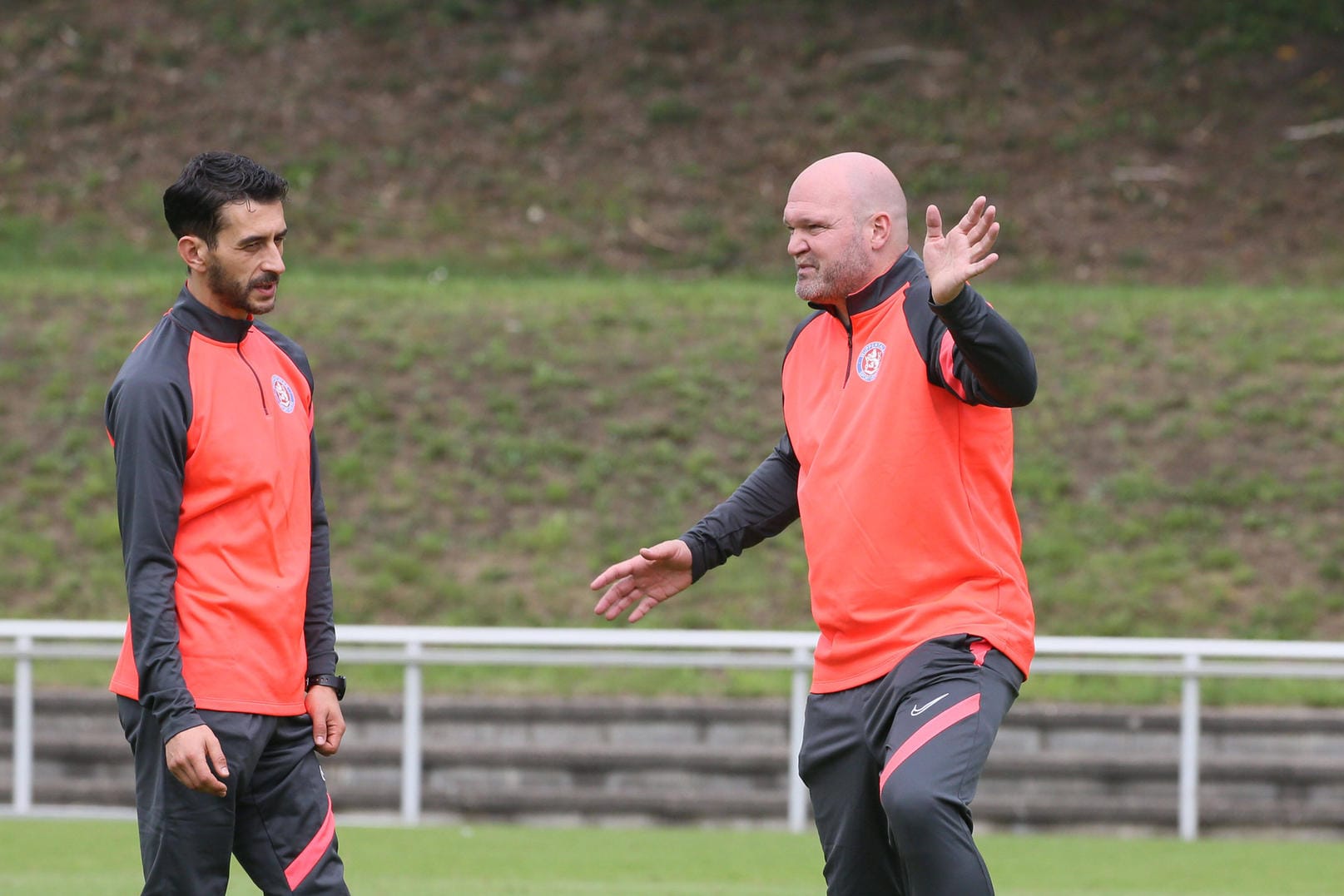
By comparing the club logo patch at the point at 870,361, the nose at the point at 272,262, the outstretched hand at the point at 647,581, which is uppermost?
the nose at the point at 272,262

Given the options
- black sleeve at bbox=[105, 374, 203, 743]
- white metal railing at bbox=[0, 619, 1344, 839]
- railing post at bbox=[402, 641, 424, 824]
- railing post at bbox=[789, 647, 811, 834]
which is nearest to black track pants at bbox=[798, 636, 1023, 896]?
black sleeve at bbox=[105, 374, 203, 743]

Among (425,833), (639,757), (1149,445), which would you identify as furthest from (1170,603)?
(425,833)

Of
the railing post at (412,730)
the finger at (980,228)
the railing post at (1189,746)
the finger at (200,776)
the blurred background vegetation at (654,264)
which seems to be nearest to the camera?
the finger at (200,776)

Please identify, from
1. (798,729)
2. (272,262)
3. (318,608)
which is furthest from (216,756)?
(798,729)

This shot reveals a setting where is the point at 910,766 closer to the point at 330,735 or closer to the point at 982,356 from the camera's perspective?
the point at 982,356

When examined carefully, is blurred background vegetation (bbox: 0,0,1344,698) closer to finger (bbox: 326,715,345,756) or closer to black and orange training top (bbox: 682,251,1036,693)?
black and orange training top (bbox: 682,251,1036,693)

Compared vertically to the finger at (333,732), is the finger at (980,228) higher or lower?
higher

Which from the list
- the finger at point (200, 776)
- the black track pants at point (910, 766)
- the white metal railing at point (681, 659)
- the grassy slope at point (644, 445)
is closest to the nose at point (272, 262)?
the finger at point (200, 776)

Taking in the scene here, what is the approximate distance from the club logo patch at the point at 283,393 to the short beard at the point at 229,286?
0.58ft

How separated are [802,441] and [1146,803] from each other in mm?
5795

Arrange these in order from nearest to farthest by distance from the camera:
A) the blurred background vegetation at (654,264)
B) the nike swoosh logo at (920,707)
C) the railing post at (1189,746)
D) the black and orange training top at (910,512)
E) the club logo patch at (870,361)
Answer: the nike swoosh logo at (920,707) → the black and orange training top at (910,512) → the club logo patch at (870,361) → the railing post at (1189,746) → the blurred background vegetation at (654,264)

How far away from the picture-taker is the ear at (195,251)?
3.76 m

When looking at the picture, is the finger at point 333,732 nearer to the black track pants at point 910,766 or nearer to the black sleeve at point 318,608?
the black sleeve at point 318,608

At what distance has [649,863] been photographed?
26.5 ft
